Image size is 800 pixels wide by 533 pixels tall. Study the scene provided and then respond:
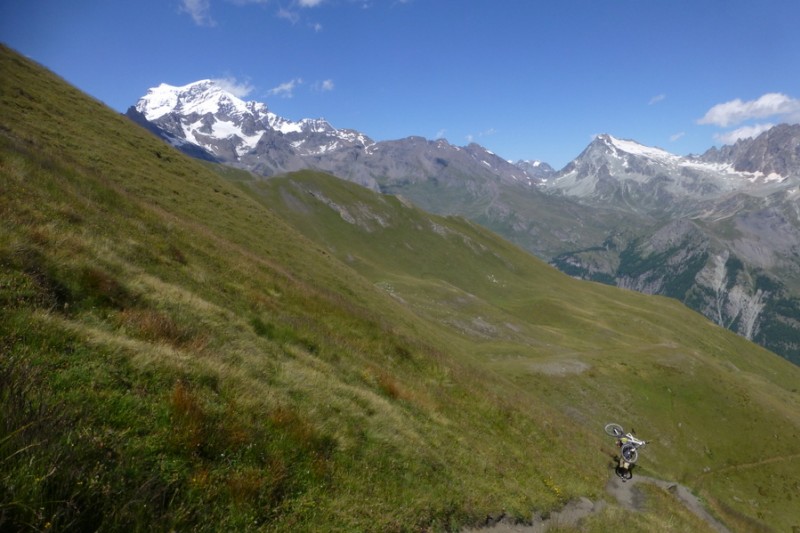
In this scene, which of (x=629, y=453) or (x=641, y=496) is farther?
(x=629, y=453)

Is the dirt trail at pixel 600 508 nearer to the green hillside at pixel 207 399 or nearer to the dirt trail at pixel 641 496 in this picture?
the dirt trail at pixel 641 496

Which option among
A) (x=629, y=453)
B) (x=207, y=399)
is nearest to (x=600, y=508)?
(x=629, y=453)

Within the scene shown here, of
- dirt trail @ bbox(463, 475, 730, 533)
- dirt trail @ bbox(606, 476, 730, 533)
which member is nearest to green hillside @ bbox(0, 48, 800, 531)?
dirt trail @ bbox(463, 475, 730, 533)

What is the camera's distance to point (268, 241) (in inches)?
1889

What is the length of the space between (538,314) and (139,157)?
10043 centimetres

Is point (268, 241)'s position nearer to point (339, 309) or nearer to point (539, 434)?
point (339, 309)

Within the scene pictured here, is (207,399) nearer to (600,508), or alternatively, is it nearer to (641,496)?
(600,508)

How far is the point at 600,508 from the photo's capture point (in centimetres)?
1903

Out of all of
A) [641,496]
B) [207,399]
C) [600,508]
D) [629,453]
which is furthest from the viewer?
[629,453]

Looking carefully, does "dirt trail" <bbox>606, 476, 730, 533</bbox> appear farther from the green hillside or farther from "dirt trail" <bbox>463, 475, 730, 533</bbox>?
the green hillside

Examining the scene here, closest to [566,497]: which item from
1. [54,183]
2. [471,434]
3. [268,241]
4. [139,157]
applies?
[471,434]

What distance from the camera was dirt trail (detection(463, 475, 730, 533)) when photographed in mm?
12634

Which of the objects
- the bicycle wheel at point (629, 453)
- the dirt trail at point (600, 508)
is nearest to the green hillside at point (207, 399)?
the dirt trail at point (600, 508)

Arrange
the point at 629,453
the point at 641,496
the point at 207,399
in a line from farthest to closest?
1. the point at 629,453
2. the point at 641,496
3. the point at 207,399
